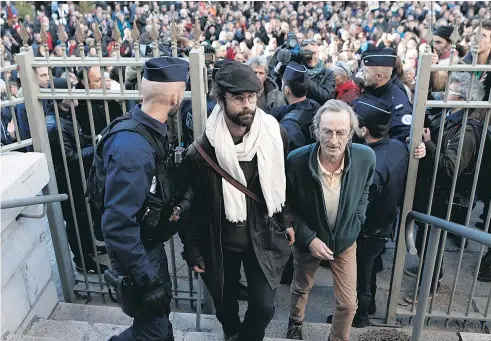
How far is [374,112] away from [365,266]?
1077 millimetres

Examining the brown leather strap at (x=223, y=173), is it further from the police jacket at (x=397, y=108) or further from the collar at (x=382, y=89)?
the collar at (x=382, y=89)

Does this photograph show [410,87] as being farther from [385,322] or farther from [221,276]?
[221,276]

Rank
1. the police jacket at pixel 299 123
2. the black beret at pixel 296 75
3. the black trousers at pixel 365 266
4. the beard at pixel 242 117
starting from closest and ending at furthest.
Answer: the beard at pixel 242 117 < the black trousers at pixel 365 266 < the police jacket at pixel 299 123 < the black beret at pixel 296 75

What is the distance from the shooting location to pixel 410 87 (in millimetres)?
5711

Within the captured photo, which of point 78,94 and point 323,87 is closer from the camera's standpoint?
point 78,94

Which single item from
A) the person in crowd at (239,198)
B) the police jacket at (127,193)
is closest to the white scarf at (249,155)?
the person in crowd at (239,198)

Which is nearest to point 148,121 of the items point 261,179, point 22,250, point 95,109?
point 261,179

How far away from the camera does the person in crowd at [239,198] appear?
97.7 inches

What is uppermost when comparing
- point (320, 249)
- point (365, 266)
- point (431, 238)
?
point (431, 238)

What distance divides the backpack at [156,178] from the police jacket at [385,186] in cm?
134

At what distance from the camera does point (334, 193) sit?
9.11 ft

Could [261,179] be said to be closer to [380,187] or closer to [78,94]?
[380,187]

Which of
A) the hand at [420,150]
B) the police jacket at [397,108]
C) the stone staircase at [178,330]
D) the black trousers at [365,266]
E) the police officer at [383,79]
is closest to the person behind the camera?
the hand at [420,150]

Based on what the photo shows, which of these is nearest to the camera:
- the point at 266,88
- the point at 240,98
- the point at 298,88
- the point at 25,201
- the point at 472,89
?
the point at 240,98
